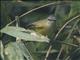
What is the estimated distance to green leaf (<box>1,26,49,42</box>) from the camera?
1.15 meters

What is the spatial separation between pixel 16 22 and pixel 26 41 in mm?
114

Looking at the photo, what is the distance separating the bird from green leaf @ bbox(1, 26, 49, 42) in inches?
1.0

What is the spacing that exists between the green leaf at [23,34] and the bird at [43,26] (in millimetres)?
25

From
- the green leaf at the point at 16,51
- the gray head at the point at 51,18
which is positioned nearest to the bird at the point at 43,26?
the gray head at the point at 51,18

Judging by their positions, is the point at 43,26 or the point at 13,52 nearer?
the point at 13,52

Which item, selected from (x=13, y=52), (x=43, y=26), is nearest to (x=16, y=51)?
(x=13, y=52)

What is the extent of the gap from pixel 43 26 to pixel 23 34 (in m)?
0.10

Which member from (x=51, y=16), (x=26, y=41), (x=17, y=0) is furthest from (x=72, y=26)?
(x=17, y=0)

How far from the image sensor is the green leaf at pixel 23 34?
115 centimetres

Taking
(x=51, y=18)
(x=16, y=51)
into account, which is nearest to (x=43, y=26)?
(x=51, y=18)

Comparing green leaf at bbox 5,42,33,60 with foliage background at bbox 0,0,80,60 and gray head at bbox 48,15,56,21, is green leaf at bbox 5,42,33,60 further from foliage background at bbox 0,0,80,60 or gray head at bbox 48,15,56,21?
gray head at bbox 48,15,56,21

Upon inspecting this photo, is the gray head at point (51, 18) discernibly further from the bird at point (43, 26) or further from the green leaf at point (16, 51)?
the green leaf at point (16, 51)

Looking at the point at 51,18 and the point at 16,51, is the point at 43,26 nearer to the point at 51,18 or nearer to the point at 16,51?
the point at 51,18

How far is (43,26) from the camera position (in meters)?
1.22
